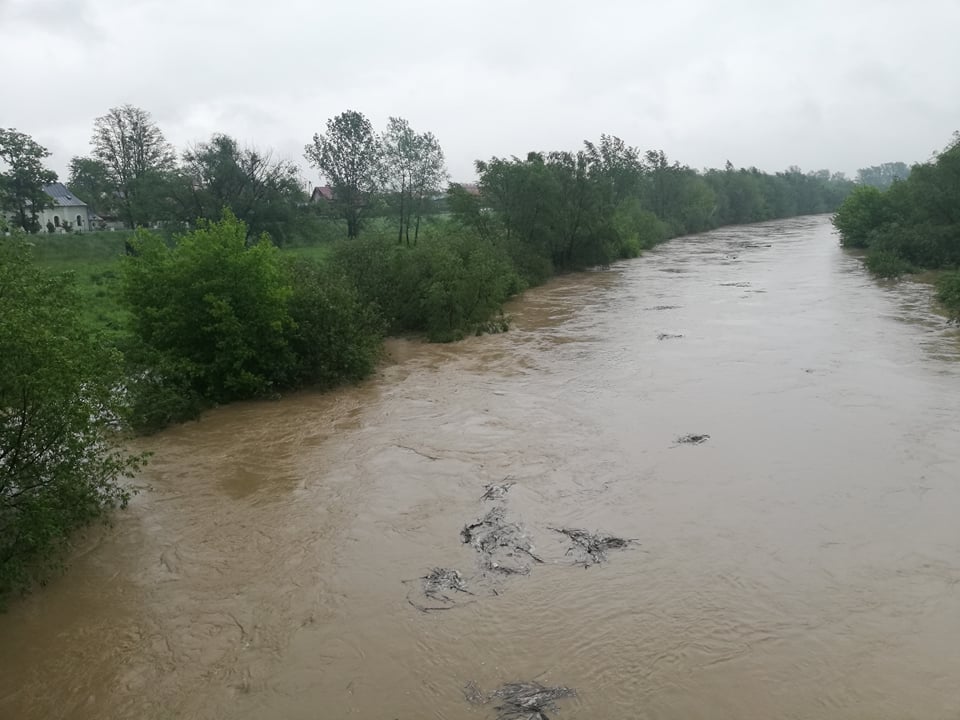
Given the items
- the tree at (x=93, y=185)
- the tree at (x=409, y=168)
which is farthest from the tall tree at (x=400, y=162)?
the tree at (x=93, y=185)

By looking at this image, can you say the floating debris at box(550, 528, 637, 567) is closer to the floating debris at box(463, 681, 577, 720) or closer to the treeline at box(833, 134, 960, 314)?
the floating debris at box(463, 681, 577, 720)

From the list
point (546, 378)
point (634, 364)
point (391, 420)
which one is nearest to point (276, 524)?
point (391, 420)

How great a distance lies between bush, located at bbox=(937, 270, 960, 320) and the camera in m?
23.4

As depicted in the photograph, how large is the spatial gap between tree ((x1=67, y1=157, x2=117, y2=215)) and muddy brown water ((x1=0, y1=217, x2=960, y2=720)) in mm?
43316

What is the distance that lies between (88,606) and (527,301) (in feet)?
83.5

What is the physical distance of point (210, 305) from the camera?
609 inches

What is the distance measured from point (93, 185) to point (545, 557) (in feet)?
217

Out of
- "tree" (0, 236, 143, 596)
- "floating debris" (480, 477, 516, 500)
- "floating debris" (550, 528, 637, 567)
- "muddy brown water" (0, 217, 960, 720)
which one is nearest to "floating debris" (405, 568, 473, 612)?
"muddy brown water" (0, 217, 960, 720)

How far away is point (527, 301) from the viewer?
3206 cm

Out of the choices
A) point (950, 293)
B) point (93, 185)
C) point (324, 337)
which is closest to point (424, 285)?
point (324, 337)

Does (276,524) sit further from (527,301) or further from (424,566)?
(527,301)

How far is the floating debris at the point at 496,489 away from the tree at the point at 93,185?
46633 millimetres

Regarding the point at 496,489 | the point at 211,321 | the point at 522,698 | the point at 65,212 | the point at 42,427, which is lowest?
the point at 522,698

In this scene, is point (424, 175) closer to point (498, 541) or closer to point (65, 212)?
point (65, 212)
